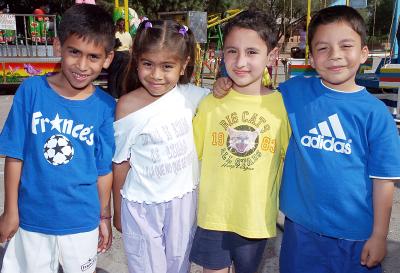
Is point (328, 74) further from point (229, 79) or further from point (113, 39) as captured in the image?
point (113, 39)

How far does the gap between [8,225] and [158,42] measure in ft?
3.17

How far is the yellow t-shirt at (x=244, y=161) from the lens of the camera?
6.23 feet

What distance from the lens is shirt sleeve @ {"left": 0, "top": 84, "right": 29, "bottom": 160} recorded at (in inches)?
70.1

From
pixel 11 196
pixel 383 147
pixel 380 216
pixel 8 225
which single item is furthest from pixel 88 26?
pixel 380 216

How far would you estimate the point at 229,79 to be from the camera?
1.98 metres

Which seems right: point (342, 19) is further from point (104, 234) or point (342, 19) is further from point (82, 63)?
point (104, 234)

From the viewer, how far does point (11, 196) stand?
5.99 feet

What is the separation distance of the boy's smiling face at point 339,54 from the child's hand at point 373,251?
1.93 feet

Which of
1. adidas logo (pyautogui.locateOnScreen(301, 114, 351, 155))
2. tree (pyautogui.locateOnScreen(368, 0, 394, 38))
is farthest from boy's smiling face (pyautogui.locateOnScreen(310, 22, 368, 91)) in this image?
tree (pyautogui.locateOnScreen(368, 0, 394, 38))

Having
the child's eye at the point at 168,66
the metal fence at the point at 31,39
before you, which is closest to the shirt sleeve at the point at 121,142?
the child's eye at the point at 168,66

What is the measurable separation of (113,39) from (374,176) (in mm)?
1209

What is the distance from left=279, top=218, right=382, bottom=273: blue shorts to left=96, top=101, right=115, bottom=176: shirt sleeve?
815mm

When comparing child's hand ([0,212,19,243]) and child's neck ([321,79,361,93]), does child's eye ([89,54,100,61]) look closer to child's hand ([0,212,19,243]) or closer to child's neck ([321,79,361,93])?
child's hand ([0,212,19,243])

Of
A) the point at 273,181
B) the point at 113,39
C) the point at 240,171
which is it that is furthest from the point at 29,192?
the point at 273,181
